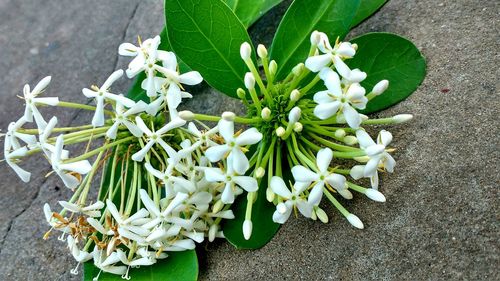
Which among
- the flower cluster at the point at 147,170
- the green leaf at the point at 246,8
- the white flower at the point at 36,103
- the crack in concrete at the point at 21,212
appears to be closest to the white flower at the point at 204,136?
the flower cluster at the point at 147,170

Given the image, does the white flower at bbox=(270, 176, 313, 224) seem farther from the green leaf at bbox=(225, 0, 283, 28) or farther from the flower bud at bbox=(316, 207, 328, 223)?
the green leaf at bbox=(225, 0, 283, 28)

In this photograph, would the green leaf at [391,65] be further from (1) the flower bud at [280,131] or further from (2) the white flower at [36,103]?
(2) the white flower at [36,103]

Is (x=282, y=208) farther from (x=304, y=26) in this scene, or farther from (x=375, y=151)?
(x=304, y=26)

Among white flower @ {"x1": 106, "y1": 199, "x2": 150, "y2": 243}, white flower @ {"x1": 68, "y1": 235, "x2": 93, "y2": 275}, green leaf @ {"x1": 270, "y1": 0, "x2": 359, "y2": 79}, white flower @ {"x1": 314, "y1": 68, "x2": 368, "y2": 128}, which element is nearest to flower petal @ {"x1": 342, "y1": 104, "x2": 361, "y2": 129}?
white flower @ {"x1": 314, "y1": 68, "x2": 368, "y2": 128}

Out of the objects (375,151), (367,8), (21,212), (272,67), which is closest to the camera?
(375,151)

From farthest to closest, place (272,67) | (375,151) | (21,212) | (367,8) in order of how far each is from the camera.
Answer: (21,212)
(367,8)
(272,67)
(375,151)

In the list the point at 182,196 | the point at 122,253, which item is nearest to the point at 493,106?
the point at 182,196

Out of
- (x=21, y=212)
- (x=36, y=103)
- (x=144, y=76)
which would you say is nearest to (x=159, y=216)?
(x=36, y=103)

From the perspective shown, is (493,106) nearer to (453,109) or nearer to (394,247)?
Answer: (453,109)
